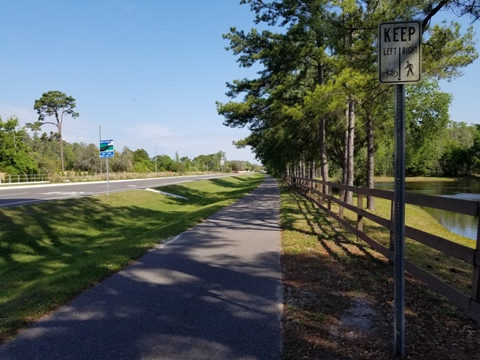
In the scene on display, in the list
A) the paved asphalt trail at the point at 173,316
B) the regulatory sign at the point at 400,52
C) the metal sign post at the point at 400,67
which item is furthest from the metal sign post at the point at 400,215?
the paved asphalt trail at the point at 173,316

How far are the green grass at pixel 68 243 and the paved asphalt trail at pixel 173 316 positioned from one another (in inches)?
15.6

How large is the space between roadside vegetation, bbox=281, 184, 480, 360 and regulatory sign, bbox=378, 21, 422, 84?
92.2 inches

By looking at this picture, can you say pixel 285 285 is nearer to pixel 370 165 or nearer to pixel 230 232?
pixel 230 232

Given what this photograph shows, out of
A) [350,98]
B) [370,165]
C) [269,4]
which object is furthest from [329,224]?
[269,4]

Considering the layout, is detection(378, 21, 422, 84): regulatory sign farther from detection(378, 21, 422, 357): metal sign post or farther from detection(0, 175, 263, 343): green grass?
detection(0, 175, 263, 343): green grass

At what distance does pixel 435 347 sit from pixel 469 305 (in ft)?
1.58

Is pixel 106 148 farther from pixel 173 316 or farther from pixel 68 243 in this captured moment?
pixel 173 316

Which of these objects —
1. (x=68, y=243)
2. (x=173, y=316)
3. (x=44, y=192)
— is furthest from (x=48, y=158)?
(x=173, y=316)

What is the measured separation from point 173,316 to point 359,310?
2.09 meters

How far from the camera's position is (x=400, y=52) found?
2924 mm

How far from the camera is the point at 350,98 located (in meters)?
12.0

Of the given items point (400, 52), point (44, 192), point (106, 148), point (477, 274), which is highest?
point (106, 148)

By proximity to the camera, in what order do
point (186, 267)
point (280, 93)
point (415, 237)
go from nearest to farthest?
point (415, 237) < point (186, 267) < point (280, 93)

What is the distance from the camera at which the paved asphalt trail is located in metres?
3.26
